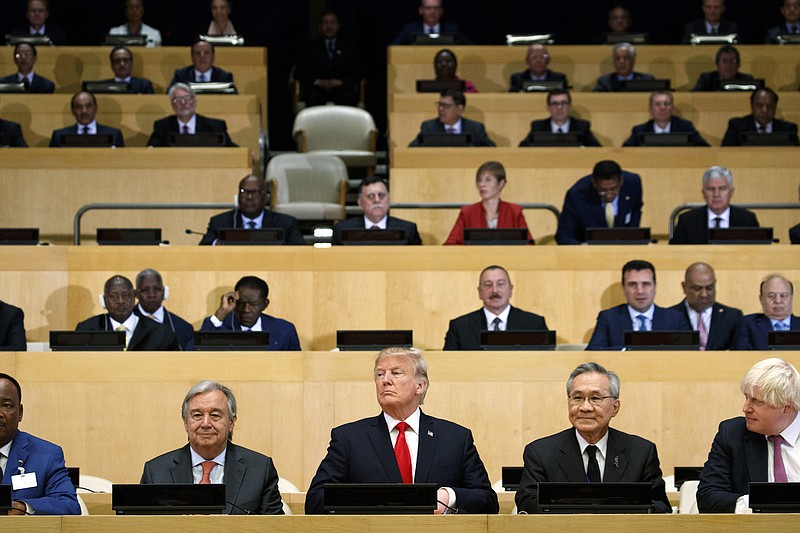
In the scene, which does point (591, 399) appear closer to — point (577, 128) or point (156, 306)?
point (156, 306)

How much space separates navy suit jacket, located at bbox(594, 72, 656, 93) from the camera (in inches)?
360

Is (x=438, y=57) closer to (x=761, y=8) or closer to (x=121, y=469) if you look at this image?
(x=761, y=8)

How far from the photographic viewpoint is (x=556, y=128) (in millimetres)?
8508

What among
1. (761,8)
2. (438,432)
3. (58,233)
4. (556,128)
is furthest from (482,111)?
(438,432)

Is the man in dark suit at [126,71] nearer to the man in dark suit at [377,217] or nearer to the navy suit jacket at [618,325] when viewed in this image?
the man in dark suit at [377,217]

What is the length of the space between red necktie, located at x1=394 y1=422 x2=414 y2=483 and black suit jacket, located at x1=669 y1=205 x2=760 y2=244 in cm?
329

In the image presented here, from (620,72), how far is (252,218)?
10.4 feet

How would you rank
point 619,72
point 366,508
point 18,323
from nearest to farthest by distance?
point 366,508 < point 18,323 < point 619,72

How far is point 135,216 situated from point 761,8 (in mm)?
6073

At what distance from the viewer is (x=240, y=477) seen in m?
4.02

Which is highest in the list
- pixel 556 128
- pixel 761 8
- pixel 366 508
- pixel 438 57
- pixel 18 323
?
pixel 761 8

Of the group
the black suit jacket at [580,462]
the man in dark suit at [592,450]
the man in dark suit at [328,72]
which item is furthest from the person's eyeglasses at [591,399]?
the man in dark suit at [328,72]

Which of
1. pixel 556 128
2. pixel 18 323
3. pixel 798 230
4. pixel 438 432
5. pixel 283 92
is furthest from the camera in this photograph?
pixel 283 92

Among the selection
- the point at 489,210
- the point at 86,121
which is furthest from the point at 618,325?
the point at 86,121
